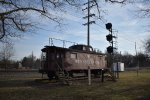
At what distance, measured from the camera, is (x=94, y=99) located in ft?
53.9

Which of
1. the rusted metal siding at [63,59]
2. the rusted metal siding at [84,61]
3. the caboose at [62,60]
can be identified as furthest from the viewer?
the rusted metal siding at [84,61]

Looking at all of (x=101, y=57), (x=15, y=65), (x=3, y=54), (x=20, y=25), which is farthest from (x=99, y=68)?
(x=15, y=65)

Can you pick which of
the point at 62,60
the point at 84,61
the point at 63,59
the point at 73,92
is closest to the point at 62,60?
the point at 62,60

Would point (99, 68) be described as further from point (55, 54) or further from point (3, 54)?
point (3, 54)

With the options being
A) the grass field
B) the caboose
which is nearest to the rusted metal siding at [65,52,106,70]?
the caboose

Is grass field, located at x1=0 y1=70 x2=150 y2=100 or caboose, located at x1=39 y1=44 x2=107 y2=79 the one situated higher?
caboose, located at x1=39 y1=44 x2=107 y2=79

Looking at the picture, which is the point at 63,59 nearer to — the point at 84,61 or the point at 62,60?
the point at 62,60

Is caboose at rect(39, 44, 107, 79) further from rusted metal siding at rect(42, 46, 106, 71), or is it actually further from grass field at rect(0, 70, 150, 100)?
grass field at rect(0, 70, 150, 100)

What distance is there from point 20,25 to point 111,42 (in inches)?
524

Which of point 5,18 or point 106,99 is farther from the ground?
point 5,18

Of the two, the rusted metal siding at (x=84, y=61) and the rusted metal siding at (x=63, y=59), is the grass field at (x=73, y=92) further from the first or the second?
the rusted metal siding at (x=84, y=61)

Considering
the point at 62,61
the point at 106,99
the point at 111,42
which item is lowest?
the point at 106,99

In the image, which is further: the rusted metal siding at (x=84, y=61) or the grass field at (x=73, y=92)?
the rusted metal siding at (x=84, y=61)

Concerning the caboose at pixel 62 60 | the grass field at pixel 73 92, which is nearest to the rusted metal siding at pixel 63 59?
the caboose at pixel 62 60
